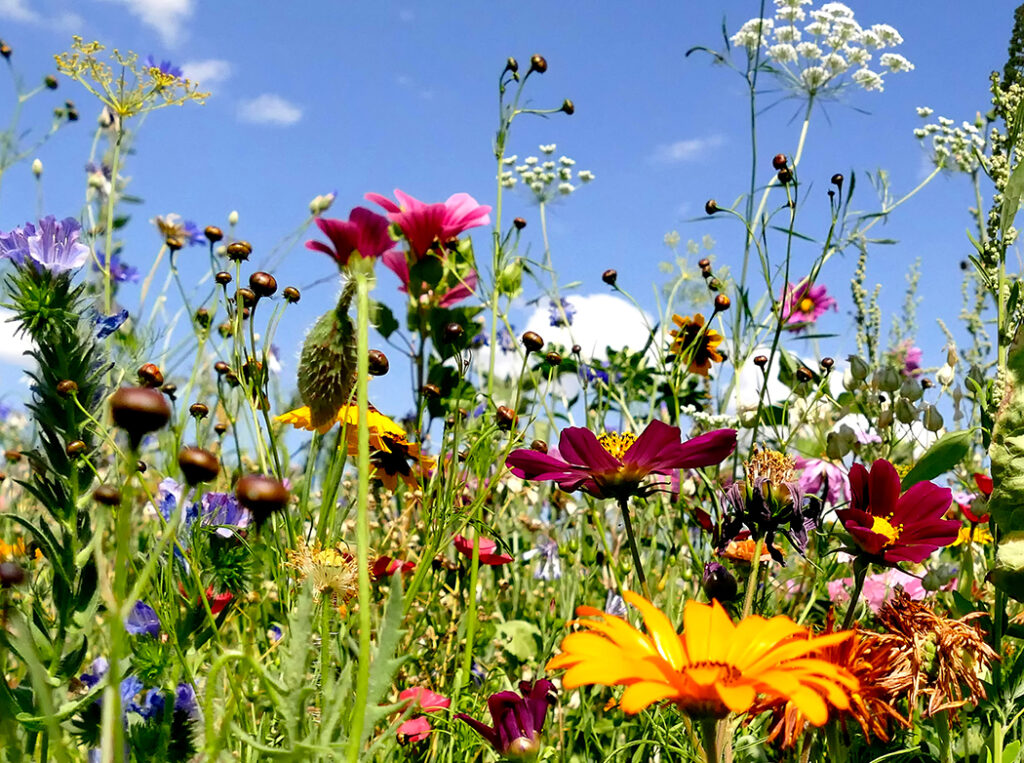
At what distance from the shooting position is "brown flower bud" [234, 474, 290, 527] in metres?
0.48

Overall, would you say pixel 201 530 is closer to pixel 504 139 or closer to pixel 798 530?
pixel 798 530

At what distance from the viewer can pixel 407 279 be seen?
1699 millimetres

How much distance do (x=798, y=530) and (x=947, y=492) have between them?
0.48 ft

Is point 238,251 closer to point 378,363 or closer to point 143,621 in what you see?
point 378,363

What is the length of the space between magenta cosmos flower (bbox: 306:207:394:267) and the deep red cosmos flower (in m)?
0.77

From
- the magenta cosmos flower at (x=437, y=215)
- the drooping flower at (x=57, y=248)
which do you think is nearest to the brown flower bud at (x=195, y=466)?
the drooping flower at (x=57, y=248)

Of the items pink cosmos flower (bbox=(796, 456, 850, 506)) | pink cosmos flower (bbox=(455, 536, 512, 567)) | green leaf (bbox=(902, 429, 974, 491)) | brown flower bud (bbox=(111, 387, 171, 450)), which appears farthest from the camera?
pink cosmos flower (bbox=(796, 456, 850, 506))

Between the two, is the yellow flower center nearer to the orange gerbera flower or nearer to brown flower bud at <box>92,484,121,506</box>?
the orange gerbera flower

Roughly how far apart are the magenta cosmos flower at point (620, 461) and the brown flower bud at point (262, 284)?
356mm

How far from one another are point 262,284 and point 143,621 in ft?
1.51

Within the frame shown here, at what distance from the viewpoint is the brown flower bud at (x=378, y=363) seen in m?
1.04

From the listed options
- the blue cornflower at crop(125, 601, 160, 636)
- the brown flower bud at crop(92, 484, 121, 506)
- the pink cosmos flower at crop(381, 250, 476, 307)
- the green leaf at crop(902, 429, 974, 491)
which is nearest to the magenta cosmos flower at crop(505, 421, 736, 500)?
the green leaf at crop(902, 429, 974, 491)

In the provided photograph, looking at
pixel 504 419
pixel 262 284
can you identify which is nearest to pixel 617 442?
pixel 504 419

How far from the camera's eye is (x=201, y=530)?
1.05 m
